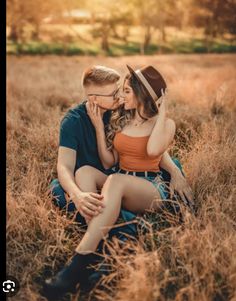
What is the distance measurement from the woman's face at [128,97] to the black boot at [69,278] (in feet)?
3.38

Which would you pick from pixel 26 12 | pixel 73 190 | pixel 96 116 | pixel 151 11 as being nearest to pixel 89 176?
pixel 73 190

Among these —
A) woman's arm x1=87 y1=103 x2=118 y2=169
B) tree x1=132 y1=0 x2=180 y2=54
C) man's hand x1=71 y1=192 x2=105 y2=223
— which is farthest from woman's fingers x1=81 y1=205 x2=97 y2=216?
tree x1=132 y1=0 x2=180 y2=54

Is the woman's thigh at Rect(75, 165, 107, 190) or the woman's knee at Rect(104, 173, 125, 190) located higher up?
the woman's knee at Rect(104, 173, 125, 190)

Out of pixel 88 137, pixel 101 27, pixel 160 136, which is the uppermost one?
pixel 160 136

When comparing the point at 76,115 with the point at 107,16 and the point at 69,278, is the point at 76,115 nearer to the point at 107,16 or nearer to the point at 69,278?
the point at 69,278

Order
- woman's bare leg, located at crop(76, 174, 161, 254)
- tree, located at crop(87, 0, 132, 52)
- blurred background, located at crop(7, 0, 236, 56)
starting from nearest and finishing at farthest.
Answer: woman's bare leg, located at crop(76, 174, 161, 254) → blurred background, located at crop(7, 0, 236, 56) → tree, located at crop(87, 0, 132, 52)

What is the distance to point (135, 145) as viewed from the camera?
2.98 meters

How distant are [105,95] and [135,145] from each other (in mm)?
458

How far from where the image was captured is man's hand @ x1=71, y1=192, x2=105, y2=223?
2.56 metres

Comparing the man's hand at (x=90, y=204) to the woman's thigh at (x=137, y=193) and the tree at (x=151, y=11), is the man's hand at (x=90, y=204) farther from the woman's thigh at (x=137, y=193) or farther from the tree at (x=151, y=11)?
the tree at (x=151, y=11)

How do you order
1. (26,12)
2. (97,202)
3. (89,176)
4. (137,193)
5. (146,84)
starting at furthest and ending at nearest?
(26,12) < (89,176) < (146,84) < (137,193) < (97,202)

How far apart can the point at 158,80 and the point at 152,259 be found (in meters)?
1.17

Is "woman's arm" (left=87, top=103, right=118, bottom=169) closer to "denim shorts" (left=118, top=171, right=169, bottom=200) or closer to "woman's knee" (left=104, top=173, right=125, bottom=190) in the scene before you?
"denim shorts" (left=118, top=171, right=169, bottom=200)
